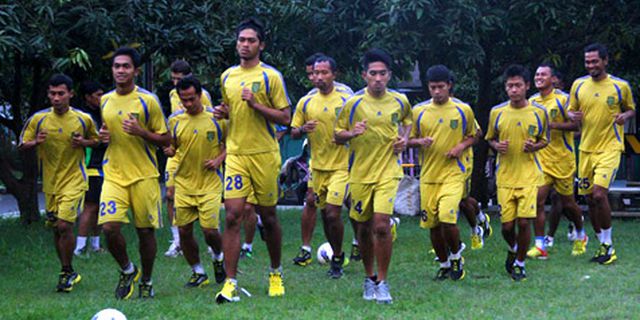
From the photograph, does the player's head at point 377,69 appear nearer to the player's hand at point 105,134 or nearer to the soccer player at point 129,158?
the soccer player at point 129,158

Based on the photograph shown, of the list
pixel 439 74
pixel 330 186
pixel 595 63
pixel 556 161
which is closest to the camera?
pixel 439 74

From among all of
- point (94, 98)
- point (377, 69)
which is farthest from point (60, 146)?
point (377, 69)

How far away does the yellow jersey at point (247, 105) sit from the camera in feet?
30.4

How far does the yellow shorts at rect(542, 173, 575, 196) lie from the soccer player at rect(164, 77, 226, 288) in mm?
4303

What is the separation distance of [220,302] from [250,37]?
230cm

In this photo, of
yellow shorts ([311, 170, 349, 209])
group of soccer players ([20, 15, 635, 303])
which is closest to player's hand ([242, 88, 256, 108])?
group of soccer players ([20, 15, 635, 303])

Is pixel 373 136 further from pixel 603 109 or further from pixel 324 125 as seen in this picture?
pixel 603 109

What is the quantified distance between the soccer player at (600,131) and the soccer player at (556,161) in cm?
25

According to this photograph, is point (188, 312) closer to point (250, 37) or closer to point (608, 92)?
point (250, 37)

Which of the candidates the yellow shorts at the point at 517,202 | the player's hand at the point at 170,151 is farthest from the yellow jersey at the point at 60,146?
the yellow shorts at the point at 517,202

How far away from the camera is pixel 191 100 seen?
1034 centimetres

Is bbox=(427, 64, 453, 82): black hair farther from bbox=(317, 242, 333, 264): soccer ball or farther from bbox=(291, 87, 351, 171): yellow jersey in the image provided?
bbox=(317, 242, 333, 264): soccer ball

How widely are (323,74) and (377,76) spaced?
8.50 feet

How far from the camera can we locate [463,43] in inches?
624
